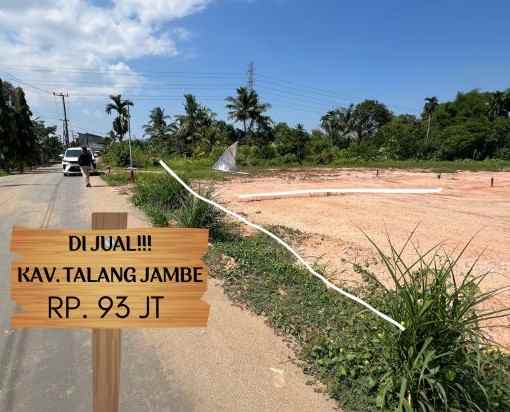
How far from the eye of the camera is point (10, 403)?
2.13 metres

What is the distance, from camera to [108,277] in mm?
1405

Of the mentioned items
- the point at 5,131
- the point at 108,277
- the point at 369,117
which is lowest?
the point at 108,277

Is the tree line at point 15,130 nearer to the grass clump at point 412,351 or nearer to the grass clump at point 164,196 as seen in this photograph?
the grass clump at point 164,196

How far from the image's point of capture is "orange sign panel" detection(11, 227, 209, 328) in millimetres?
1383

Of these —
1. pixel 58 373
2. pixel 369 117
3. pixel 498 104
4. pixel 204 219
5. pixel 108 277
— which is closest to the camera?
pixel 108 277

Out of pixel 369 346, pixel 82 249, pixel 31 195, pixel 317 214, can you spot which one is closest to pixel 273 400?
pixel 369 346

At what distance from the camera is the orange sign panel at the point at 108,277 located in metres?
1.38

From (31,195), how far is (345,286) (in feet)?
31.1

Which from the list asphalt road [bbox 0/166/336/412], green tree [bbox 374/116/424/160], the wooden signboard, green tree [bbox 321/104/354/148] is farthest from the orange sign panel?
green tree [bbox 321/104/354/148]

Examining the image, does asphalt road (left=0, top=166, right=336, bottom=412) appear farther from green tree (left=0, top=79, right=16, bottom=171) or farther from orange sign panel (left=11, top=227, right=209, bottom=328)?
green tree (left=0, top=79, right=16, bottom=171)

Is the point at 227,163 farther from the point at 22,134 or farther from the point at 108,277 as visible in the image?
the point at 22,134

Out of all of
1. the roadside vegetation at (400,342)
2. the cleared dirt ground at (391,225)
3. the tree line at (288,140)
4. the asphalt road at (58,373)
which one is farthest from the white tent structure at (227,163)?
the tree line at (288,140)

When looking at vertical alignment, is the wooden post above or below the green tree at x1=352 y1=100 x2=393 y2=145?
below

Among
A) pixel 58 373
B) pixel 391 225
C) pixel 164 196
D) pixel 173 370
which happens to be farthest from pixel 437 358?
pixel 164 196
